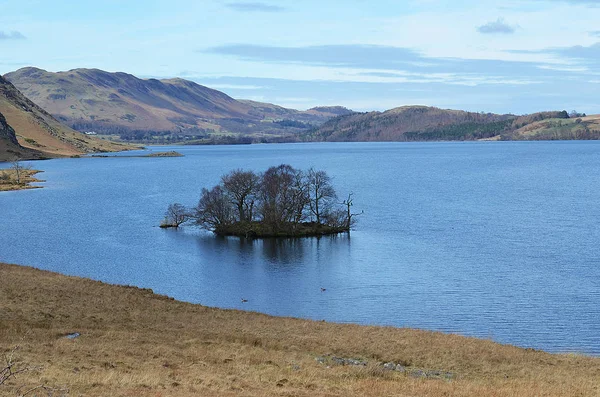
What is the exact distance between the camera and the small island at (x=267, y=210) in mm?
88125

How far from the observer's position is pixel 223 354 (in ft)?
88.6

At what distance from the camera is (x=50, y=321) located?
1268 inches

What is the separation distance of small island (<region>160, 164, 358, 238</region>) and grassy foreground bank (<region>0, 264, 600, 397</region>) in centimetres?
4636

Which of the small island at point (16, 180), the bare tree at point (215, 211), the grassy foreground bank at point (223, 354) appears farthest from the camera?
the small island at point (16, 180)

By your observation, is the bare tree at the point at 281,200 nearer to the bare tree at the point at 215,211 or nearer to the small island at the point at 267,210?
the small island at the point at 267,210

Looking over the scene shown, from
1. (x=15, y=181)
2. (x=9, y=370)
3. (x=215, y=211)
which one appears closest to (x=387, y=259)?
(x=215, y=211)

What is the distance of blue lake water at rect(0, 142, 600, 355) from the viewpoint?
49.3 metres

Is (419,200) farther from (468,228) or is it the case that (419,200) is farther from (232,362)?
(232,362)

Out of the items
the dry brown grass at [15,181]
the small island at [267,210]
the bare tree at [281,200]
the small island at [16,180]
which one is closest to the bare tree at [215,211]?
the small island at [267,210]

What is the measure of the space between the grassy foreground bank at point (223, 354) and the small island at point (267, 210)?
4636 centimetres

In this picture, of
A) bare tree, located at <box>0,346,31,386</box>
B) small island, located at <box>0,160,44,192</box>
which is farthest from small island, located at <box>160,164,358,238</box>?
small island, located at <box>0,160,44,192</box>

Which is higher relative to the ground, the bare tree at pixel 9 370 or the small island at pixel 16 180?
the bare tree at pixel 9 370

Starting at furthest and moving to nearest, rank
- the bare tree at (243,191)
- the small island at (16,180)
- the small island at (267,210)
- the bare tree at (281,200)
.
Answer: the small island at (16,180), the bare tree at (243,191), the bare tree at (281,200), the small island at (267,210)

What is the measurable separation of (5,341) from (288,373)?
37.3 feet
